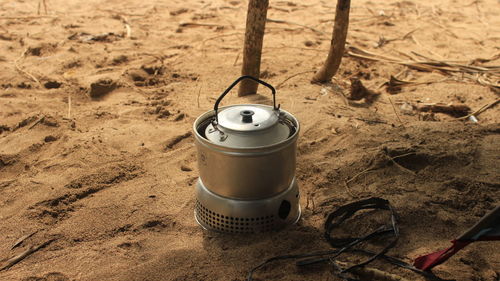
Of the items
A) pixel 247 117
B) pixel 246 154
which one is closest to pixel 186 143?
pixel 247 117

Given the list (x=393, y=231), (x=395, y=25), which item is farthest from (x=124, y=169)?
(x=395, y=25)

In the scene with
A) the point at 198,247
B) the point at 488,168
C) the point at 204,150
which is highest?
the point at 204,150

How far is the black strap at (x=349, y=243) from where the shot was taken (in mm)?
2018

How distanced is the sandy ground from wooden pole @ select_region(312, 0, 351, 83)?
0.12 m

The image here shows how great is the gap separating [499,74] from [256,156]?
349cm

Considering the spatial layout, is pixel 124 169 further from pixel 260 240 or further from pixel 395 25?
pixel 395 25

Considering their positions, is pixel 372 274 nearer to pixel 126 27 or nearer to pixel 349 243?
pixel 349 243

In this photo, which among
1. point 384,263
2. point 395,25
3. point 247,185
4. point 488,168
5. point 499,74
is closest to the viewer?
point 384,263

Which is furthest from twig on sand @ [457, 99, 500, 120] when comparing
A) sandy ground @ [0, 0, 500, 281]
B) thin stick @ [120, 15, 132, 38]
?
thin stick @ [120, 15, 132, 38]

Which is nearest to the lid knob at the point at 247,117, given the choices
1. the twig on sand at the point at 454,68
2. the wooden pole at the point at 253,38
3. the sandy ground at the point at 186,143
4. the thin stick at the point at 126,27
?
the sandy ground at the point at 186,143

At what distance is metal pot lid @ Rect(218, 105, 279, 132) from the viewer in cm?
219

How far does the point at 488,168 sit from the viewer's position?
8.95 ft

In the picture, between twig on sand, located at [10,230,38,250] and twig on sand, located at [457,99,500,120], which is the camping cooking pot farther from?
twig on sand, located at [457,99,500,120]

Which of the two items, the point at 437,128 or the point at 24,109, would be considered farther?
the point at 24,109
